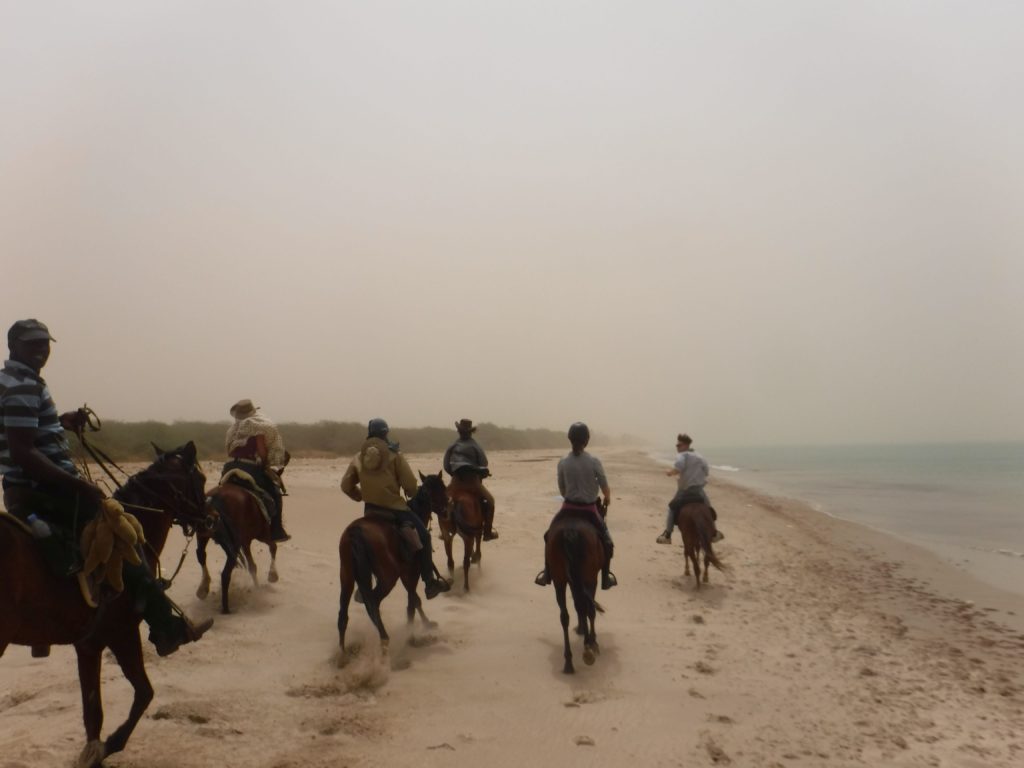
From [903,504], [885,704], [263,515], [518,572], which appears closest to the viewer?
[885,704]

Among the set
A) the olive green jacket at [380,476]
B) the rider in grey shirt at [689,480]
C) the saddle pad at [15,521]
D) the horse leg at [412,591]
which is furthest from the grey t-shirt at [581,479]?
the saddle pad at [15,521]

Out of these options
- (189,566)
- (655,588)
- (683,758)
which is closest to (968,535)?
(655,588)

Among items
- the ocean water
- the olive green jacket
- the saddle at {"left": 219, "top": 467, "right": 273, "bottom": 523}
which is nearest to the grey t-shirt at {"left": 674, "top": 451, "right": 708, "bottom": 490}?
the olive green jacket

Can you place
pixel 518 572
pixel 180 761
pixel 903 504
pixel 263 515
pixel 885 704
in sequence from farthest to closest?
pixel 903 504 < pixel 518 572 < pixel 263 515 < pixel 885 704 < pixel 180 761

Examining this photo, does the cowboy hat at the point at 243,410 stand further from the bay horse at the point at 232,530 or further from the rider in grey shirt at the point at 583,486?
the rider in grey shirt at the point at 583,486

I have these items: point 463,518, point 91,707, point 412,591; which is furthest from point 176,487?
point 463,518

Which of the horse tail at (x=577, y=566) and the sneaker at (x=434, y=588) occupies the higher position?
the horse tail at (x=577, y=566)

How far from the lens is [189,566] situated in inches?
443

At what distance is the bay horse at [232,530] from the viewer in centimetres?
895

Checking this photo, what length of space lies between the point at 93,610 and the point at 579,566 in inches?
180

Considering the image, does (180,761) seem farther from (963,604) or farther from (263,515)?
(963,604)

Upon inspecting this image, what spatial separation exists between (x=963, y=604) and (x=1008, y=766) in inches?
276

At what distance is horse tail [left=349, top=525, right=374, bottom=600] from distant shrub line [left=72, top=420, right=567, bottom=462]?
1749cm

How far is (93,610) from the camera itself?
4695mm
